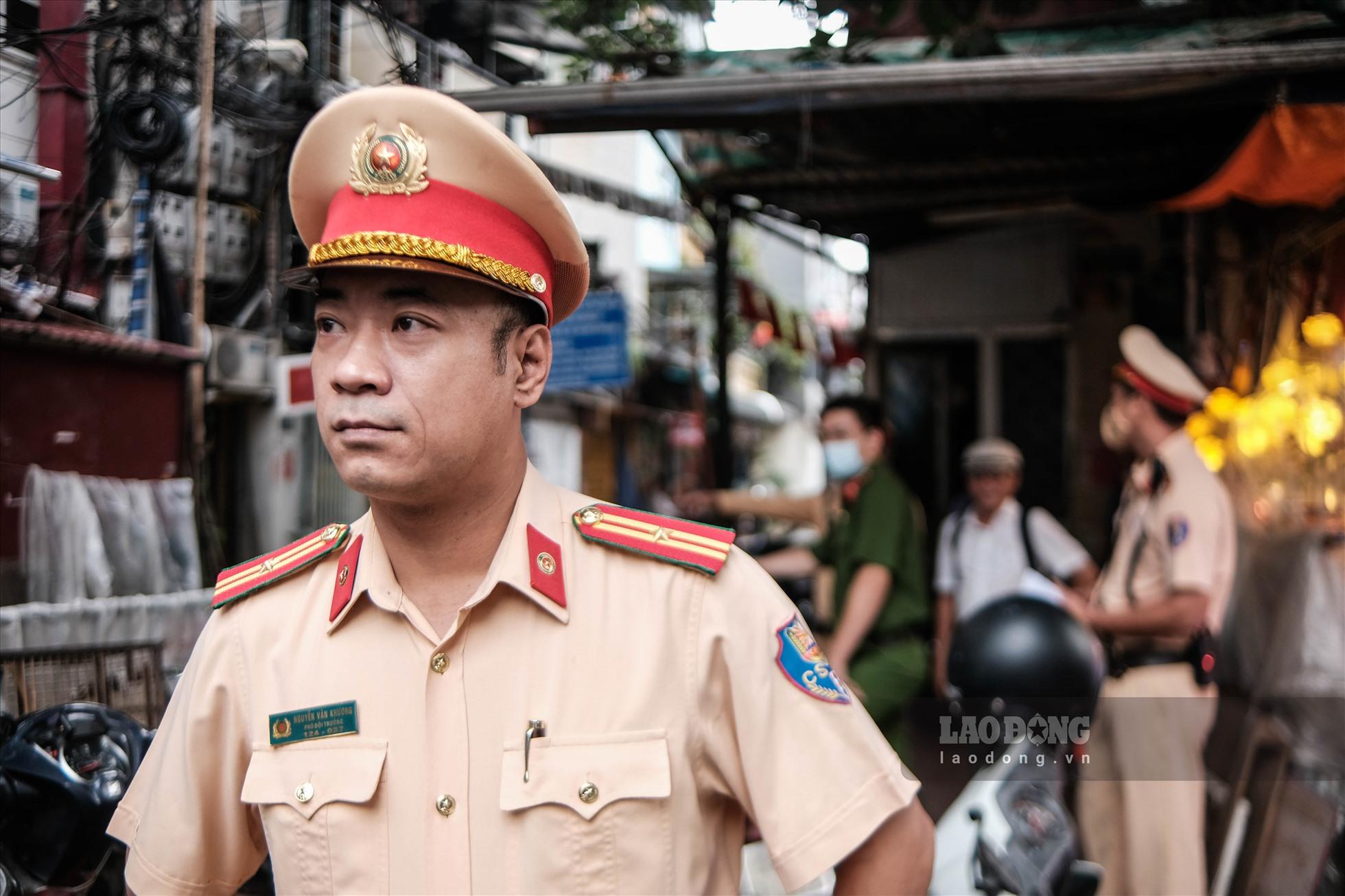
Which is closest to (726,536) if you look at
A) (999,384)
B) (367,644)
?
(367,644)

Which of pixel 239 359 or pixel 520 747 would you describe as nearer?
pixel 520 747

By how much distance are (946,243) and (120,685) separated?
7181 mm

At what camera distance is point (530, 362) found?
1831mm

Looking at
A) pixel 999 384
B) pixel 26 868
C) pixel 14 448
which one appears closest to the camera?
pixel 26 868

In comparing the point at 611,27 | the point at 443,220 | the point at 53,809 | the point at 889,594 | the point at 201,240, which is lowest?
the point at 53,809

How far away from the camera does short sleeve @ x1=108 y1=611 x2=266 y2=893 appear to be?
1.76 meters

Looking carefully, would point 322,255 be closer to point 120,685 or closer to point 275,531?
point 120,685

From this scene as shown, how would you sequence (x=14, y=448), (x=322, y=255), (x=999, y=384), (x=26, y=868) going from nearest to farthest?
(x=322, y=255) < (x=26, y=868) < (x=14, y=448) < (x=999, y=384)

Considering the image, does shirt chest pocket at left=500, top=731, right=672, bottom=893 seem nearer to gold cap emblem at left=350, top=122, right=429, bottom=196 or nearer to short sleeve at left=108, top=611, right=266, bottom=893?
short sleeve at left=108, top=611, right=266, bottom=893

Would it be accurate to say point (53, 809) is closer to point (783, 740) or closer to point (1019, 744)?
point (783, 740)

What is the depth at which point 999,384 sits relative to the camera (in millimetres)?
9039

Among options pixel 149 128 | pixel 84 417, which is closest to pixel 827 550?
pixel 84 417

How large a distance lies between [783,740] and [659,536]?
373 millimetres

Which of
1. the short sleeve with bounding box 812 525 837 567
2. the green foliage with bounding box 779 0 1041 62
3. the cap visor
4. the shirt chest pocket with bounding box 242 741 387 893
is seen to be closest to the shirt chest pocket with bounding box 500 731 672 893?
the shirt chest pocket with bounding box 242 741 387 893
